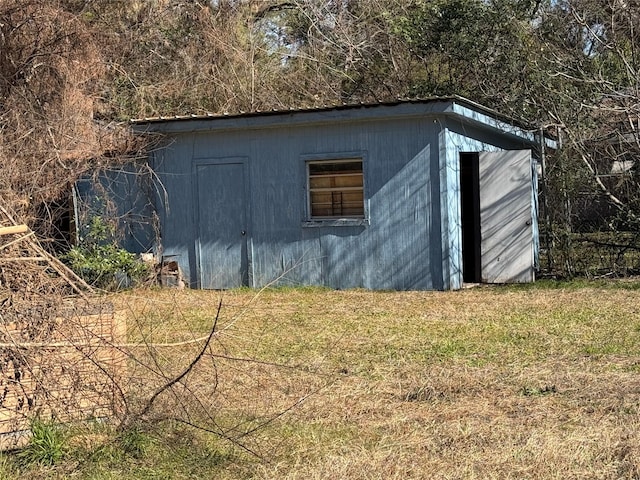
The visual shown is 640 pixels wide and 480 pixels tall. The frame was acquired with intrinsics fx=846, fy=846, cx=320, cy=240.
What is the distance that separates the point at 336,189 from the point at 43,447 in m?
8.80

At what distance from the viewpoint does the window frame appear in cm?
1282

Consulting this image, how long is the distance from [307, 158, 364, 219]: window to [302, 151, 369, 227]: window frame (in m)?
0.03

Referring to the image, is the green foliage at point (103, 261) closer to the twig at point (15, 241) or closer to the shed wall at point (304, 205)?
the shed wall at point (304, 205)

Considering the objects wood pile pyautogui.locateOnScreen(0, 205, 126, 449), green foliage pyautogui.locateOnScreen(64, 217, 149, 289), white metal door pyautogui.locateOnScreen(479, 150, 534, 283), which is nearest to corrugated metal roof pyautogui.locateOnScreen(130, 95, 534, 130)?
white metal door pyautogui.locateOnScreen(479, 150, 534, 283)

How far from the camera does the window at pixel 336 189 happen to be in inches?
511

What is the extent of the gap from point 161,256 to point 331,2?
455 inches

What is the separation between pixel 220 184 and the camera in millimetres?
13781

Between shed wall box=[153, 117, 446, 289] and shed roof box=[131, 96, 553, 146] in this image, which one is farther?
shed wall box=[153, 117, 446, 289]

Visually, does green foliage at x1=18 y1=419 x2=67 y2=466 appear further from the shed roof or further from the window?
the window

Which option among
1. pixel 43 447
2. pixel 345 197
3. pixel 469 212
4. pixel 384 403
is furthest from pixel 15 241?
pixel 469 212

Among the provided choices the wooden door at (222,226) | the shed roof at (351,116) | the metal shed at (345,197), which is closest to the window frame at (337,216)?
the metal shed at (345,197)

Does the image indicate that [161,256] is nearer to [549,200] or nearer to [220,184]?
[220,184]

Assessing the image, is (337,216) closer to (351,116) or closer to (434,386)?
(351,116)

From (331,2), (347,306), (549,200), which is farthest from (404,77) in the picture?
(347,306)
